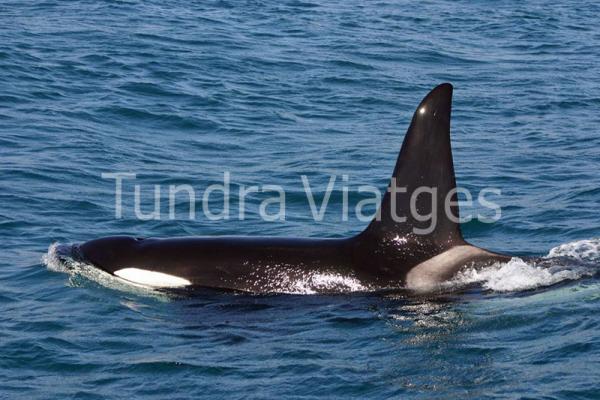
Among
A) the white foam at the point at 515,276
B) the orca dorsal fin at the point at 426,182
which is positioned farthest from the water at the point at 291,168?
the orca dorsal fin at the point at 426,182

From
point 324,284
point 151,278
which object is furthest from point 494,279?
point 151,278

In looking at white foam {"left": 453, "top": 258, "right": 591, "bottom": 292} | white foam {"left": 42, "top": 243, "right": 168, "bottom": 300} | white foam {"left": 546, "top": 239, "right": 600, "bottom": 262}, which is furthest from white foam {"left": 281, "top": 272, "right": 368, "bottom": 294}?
white foam {"left": 546, "top": 239, "right": 600, "bottom": 262}

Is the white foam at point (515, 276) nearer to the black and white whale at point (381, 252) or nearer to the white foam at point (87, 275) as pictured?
the black and white whale at point (381, 252)

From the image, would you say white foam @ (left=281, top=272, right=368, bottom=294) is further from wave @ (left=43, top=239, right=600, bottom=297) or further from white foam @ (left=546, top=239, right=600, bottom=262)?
white foam @ (left=546, top=239, right=600, bottom=262)

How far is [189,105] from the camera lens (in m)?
23.2

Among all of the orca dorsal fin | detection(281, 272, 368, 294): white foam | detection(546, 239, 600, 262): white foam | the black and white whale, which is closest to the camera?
the orca dorsal fin

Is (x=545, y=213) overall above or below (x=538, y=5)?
below

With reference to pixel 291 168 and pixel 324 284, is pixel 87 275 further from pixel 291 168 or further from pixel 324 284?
pixel 291 168

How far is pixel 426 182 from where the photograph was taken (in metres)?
11.7

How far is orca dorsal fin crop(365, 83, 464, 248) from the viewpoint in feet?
37.8

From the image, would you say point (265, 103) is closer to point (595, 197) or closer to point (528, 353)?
point (595, 197)

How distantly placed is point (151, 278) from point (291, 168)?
6680 mm

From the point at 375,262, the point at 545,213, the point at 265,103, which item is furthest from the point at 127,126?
the point at 375,262

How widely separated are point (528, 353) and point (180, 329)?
10.7 feet
